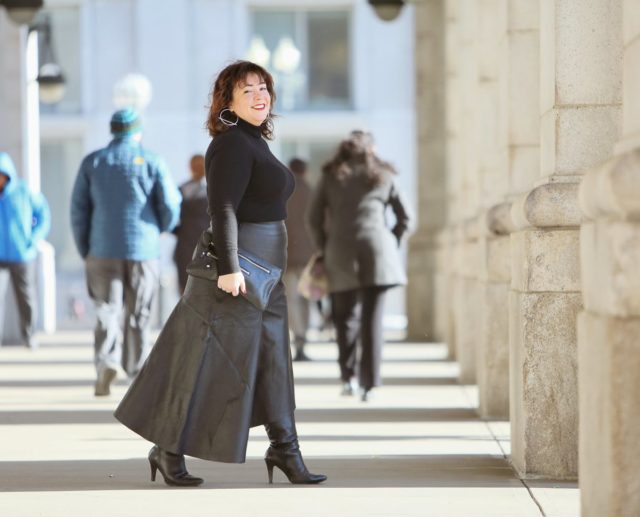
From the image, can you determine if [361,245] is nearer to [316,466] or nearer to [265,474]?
[316,466]

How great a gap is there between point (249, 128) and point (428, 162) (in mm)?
12598

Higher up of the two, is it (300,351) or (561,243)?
(561,243)

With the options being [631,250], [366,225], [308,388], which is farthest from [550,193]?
[308,388]

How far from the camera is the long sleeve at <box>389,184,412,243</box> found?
11.6 metres

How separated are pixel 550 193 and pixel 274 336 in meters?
1.29

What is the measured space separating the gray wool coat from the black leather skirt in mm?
4254

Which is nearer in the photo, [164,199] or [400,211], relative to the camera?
[400,211]

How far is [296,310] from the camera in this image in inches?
639

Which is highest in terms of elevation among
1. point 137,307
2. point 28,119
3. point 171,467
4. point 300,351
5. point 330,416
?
point 28,119

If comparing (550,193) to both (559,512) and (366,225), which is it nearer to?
(559,512)

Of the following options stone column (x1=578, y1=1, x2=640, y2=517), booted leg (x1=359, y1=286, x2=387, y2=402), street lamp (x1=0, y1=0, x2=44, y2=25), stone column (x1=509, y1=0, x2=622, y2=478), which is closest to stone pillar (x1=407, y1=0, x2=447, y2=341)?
street lamp (x1=0, y1=0, x2=44, y2=25)

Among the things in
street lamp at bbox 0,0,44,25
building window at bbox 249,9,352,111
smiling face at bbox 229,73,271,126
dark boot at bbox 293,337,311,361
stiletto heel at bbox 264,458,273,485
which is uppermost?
building window at bbox 249,9,352,111

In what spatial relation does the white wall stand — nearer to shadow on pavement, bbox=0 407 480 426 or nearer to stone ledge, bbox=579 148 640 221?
shadow on pavement, bbox=0 407 480 426

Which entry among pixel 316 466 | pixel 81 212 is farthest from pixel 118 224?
pixel 316 466
